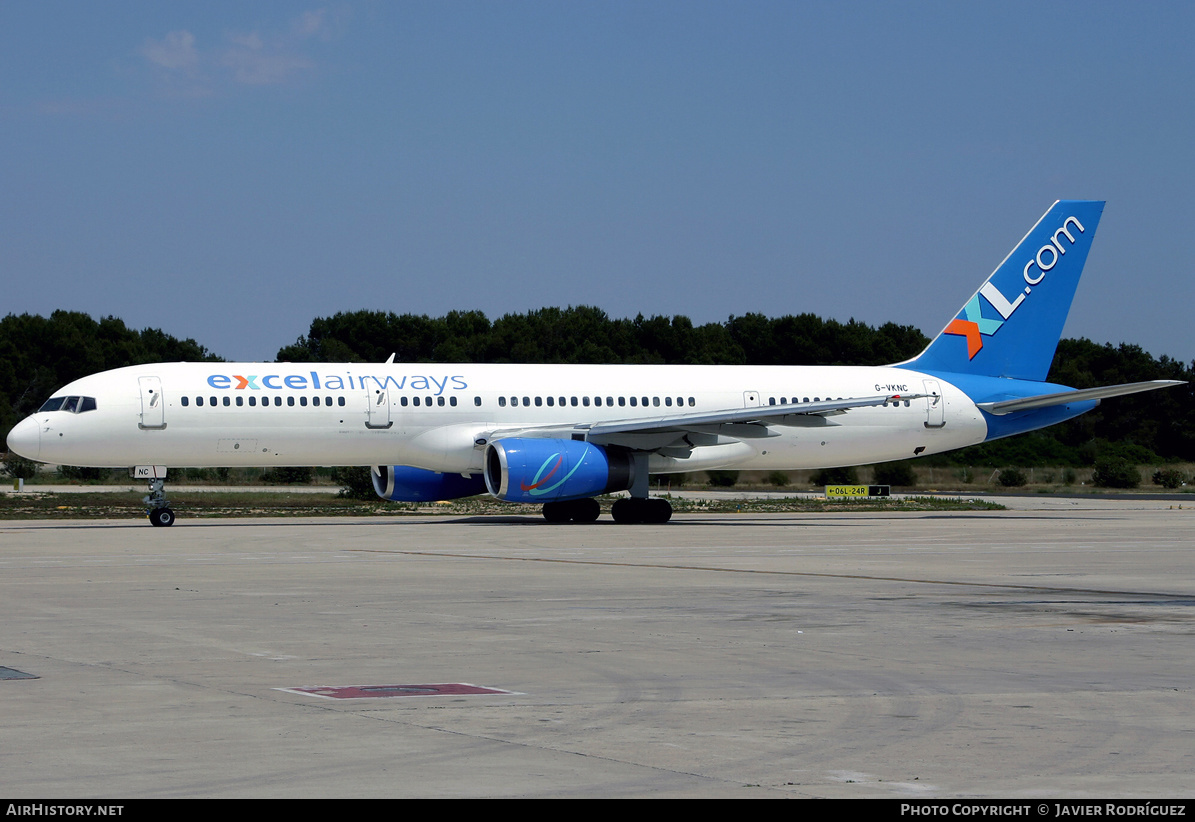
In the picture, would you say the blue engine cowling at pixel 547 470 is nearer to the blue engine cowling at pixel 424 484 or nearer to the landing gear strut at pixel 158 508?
the blue engine cowling at pixel 424 484

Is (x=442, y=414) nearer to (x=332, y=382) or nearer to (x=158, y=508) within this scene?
(x=332, y=382)

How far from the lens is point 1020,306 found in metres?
37.6

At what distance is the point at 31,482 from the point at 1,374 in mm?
27475

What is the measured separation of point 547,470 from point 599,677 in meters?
20.0

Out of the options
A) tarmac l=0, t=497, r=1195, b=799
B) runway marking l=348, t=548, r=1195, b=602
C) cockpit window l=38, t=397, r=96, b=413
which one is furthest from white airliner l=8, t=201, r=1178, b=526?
tarmac l=0, t=497, r=1195, b=799

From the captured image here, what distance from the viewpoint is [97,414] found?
29.2 meters

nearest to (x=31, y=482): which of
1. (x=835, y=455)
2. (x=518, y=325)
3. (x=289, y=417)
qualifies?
(x=289, y=417)

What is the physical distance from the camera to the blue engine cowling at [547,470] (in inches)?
1160

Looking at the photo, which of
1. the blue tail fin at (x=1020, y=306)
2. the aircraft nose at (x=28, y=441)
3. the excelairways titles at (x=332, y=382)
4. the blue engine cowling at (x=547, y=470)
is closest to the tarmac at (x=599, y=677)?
the blue engine cowling at (x=547, y=470)

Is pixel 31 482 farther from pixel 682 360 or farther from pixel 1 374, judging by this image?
pixel 682 360

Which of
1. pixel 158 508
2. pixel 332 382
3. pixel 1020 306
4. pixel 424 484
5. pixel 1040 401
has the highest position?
pixel 1020 306

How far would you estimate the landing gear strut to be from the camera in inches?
1179

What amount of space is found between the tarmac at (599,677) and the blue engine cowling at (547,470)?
8.93 m

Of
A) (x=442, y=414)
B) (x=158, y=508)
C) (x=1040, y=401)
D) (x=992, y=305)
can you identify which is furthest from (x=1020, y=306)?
(x=158, y=508)
